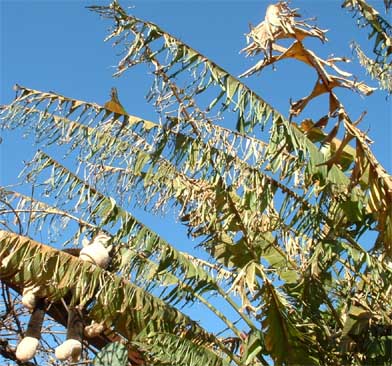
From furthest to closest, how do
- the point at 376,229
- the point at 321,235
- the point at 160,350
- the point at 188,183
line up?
1. the point at 188,183
2. the point at 321,235
3. the point at 376,229
4. the point at 160,350

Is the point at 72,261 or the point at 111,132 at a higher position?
the point at 111,132

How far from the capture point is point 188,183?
448 centimetres

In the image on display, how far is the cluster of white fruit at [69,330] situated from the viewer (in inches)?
120

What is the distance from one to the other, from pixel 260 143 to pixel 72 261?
4.83ft

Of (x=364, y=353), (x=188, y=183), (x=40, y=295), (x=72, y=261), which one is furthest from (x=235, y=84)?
(x=364, y=353)

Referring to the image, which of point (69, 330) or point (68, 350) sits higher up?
point (69, 330)

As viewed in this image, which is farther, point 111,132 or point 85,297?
point 111,132

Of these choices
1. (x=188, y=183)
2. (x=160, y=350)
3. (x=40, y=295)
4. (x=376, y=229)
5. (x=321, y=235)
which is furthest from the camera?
(x=188, y=183)

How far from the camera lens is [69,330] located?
3.22 meters

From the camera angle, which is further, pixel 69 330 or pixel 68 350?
pixel 69 330

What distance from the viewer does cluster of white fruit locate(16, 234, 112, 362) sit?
304 centimetres

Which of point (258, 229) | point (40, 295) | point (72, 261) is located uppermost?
point (258, 229)

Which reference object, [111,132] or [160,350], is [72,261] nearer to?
[160,350]

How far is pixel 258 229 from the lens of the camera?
4344 millimetres
